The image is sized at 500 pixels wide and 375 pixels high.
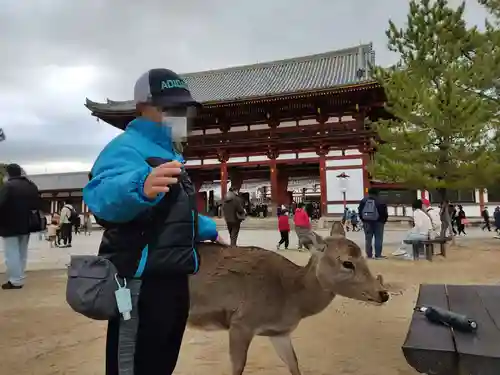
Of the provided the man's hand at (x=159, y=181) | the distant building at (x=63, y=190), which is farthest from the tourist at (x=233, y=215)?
the distant building at (x=63, y=190)

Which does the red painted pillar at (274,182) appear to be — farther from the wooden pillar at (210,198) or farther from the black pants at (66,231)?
the black pants at (66,231)

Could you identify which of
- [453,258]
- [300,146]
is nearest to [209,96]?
[300,146]

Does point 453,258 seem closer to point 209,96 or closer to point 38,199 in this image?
point 38,199

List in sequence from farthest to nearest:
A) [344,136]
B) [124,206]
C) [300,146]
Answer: [300,146]
[344,136]
[124,206]

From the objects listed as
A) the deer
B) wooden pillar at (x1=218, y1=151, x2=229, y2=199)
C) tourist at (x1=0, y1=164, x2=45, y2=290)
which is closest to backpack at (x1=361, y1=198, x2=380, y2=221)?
tourist at (x1=0, y1=164, x2=45, y2=290)

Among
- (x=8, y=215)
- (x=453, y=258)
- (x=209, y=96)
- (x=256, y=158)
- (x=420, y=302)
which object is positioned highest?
(x=209, y=96)

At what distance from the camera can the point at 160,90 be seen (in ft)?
5.55

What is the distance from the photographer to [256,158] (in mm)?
24375

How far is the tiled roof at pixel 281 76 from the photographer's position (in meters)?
26.0

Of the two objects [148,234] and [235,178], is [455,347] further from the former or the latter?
[235,178]

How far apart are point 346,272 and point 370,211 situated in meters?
8.02

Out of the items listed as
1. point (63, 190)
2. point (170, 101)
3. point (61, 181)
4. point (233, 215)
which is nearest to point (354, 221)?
point (233, 215)

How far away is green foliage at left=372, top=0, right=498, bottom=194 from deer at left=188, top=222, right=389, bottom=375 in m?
9.50

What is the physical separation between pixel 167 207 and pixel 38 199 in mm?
6166
